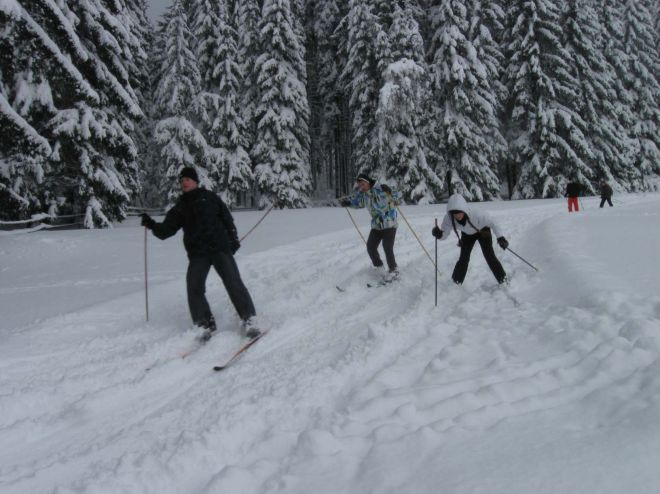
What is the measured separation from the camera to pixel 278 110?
2625cm

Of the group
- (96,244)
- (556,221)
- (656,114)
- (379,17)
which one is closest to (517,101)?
(379,17)

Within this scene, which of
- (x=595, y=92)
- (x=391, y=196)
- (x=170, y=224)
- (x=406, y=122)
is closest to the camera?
(x=170, y=224)

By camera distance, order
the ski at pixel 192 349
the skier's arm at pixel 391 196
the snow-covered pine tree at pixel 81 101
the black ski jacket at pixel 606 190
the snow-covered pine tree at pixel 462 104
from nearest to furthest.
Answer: the ski at pixel 192 349 < the skier's arm at pixel 391 196 < the snow-covered pine tree at pixel 81 101 < the black ski jacket at pixel 606 190 < the snow-covered pine tree at pixel 462 104

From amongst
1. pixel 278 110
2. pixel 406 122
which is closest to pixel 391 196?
pixel 406 122

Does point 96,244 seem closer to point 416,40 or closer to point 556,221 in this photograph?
point 556,221

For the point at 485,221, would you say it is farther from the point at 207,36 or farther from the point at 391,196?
the point at 207,36

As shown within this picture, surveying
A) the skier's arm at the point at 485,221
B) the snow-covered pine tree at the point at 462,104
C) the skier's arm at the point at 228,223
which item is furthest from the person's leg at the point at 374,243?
the snow-covered pine tree at the point at 462,104

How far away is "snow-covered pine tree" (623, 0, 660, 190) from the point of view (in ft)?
103

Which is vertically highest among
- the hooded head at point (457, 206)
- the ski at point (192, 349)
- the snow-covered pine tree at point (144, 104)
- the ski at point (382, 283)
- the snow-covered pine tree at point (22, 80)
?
the snow-covered pine tree at point (144, 104)

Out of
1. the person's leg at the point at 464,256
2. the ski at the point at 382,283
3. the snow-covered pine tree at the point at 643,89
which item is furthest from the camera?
the snow-covered pine tree at the point at 643,89

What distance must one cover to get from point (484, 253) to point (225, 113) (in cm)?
2235

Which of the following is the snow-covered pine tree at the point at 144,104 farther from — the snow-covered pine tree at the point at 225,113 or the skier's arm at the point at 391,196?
the skier's arm at the point at 391,196

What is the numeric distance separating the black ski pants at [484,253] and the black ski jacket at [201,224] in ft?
10.0

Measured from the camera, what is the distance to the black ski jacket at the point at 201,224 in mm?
5332
